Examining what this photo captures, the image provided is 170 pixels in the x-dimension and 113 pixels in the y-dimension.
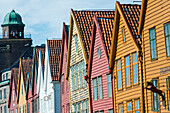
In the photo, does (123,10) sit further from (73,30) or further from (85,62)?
(73,30)

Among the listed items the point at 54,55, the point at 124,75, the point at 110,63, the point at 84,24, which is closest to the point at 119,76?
the point at 124,75

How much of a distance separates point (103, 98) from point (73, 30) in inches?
398

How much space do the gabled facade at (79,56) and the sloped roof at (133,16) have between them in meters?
8.33

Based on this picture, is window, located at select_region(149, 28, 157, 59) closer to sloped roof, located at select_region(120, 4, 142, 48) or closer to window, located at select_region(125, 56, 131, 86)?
sloped roof, located at select_region(120, 4, 142, 48)

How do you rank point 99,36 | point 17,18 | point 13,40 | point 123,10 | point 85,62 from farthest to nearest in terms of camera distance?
point 17,18 < point 13,40 < point 85,62 < point 99,36 < point 123,10

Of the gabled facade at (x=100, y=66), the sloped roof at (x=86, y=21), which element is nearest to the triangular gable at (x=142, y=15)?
the gabled facade at (x=100, y=66)

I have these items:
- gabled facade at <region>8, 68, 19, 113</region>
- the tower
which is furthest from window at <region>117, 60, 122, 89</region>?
the tower

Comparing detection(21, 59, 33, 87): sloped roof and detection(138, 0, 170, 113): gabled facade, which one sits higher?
detection(21, 59, 33, 87): sloped roof

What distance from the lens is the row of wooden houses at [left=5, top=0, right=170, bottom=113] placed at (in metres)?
33.7

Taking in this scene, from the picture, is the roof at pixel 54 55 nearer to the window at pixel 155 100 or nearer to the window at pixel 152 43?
the window at pixel 152 43

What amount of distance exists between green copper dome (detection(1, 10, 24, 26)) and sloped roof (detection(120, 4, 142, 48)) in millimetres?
108126

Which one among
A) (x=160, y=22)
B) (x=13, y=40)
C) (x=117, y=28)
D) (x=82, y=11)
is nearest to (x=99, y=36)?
(x=117, y=28)

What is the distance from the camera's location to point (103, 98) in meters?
43.7

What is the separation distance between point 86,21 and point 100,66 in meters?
6.82
